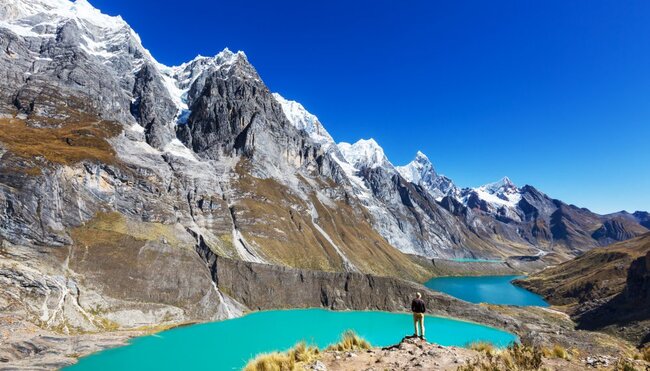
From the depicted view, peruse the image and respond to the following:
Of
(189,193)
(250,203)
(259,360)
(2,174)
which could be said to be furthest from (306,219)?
(259,360)

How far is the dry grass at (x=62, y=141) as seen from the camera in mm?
103562

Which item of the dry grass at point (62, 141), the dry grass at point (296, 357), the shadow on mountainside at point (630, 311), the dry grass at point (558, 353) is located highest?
the dry grass at point (62, 141)

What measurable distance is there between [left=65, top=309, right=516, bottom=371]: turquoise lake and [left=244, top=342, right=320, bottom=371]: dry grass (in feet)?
95.7

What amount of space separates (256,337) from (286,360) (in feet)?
241

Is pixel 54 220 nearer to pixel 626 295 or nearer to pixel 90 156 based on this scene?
pixel 90 156

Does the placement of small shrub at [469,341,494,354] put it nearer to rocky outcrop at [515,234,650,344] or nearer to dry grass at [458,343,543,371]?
dry grass at [458,343,543,371]

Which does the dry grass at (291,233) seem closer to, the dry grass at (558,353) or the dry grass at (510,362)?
the dry grass at (558,353)

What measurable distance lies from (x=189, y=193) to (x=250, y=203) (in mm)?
26141

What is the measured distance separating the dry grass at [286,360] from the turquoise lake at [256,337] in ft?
95.7

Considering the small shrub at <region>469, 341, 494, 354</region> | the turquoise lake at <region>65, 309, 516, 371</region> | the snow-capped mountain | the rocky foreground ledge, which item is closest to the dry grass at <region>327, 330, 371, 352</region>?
the rocky foreground ledge

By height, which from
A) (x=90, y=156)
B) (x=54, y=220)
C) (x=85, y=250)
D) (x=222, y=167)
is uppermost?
(x=222, y=167)

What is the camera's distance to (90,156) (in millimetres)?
118125

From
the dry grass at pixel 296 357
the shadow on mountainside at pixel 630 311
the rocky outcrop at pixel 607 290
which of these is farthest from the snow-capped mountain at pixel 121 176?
the dry grass at pixel 296 357

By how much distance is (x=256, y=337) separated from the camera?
81.6 meters
